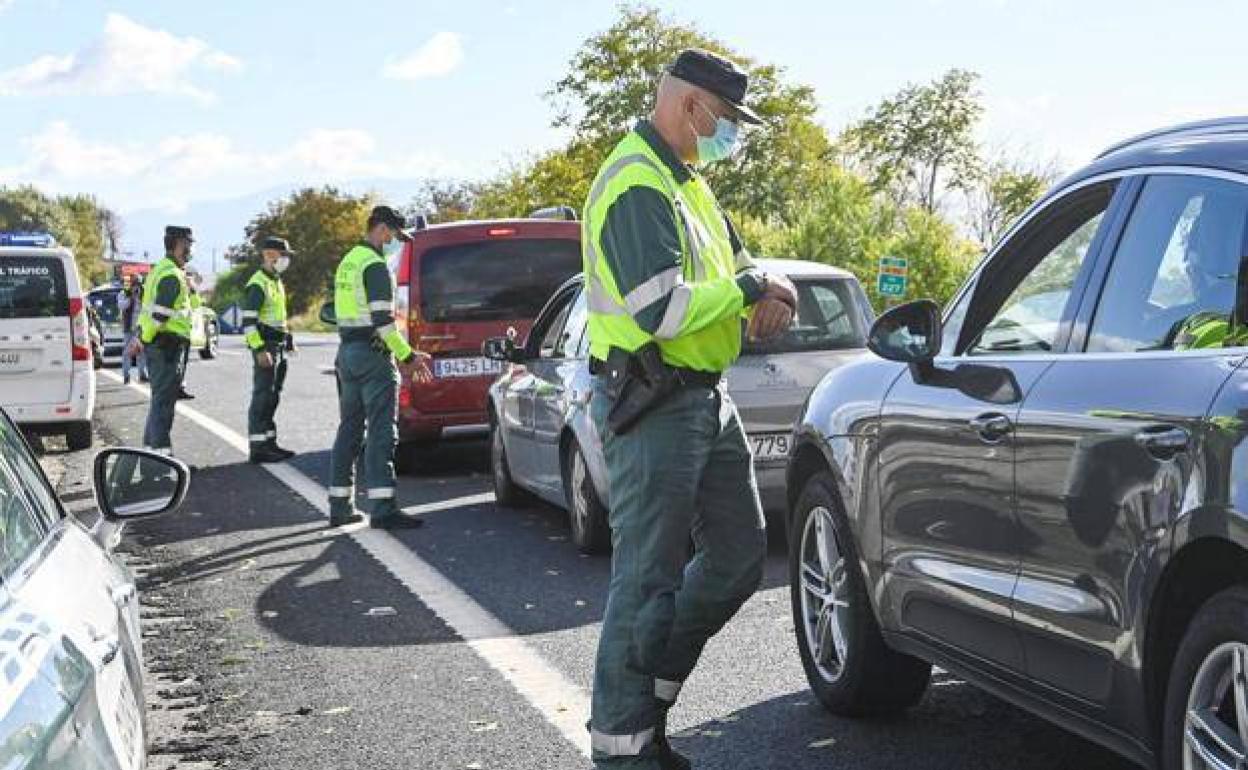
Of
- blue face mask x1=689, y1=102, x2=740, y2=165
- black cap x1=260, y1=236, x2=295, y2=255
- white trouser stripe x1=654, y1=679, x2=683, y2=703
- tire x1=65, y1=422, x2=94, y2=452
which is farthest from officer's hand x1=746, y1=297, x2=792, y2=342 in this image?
tire x1=65, y1=422, x2=94, y2=452

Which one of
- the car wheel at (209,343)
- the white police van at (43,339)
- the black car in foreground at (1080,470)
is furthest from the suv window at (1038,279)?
the car wheel at (209,343)

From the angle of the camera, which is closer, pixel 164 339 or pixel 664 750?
pixel 664 750

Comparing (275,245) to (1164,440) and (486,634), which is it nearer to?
(486,634)

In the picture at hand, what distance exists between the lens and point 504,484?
1155cm

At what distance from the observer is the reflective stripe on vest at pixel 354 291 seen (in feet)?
35.8

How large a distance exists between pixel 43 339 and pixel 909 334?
41.3 feet

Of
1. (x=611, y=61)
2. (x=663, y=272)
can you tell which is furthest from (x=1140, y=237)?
(x=611, y=61)

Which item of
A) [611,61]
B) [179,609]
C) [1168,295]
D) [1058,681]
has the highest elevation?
[611,61]

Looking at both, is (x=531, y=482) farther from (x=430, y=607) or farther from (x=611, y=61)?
(x=611, y=61)

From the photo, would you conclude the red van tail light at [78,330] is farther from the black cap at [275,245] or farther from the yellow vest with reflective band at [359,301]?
the yellow vest with reflective band at [359,301]

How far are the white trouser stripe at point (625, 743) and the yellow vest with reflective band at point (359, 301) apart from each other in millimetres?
6160

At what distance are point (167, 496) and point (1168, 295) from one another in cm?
231

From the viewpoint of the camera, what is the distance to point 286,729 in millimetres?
5906

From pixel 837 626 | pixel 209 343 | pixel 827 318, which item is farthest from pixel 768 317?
pixel 209 343
